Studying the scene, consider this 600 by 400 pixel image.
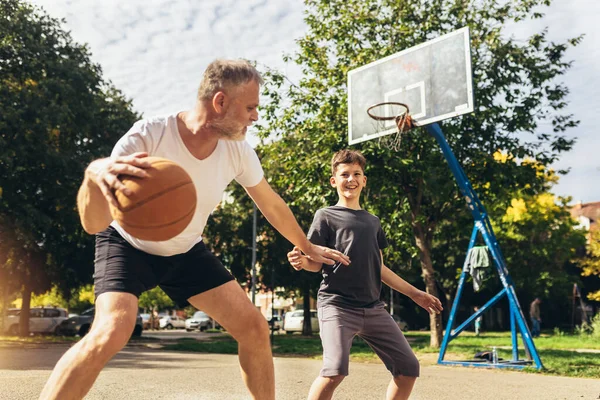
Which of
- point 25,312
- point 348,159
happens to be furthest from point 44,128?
point 348,159

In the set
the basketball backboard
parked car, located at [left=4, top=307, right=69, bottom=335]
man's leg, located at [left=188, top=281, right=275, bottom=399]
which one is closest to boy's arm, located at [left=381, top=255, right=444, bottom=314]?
man's leg, located at [left=188, top=281, right=275, bottom=399]

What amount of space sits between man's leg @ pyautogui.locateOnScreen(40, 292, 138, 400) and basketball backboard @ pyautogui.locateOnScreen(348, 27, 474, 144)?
9160 millimetres

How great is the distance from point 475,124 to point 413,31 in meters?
2.99

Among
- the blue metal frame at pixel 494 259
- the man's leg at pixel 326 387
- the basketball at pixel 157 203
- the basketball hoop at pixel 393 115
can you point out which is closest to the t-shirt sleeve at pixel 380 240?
the man's leg at pixel 326 387

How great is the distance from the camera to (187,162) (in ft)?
11.0

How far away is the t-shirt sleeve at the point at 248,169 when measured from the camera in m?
3.67

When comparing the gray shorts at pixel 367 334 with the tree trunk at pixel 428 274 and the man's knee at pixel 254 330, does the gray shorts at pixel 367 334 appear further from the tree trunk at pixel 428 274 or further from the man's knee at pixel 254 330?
the tree trunk at pixel 428 274

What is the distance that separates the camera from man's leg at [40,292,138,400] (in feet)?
9.09

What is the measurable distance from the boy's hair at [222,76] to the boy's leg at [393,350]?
1992 mm

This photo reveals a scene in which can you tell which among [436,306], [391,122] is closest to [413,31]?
[391,122]

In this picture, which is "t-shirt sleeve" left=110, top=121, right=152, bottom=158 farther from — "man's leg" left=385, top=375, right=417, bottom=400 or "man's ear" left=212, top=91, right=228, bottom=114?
"man's leg" left=385, top=375, right=417, bottom=400

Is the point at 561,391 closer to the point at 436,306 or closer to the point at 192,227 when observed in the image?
the point at 436,306

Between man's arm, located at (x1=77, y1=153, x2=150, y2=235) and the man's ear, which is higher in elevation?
the man's ear

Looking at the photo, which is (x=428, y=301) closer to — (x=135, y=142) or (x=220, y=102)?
(x=220, y=102)
